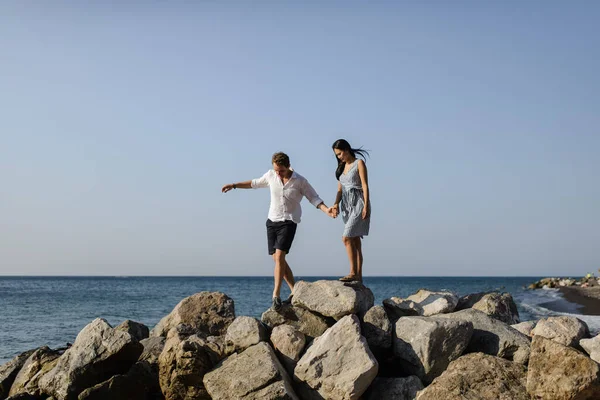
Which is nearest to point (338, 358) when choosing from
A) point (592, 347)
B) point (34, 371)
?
point (592, 347)

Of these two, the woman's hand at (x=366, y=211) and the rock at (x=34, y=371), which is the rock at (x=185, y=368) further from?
the woman's hand at (x=366, y=211)

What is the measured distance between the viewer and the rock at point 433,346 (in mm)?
8859

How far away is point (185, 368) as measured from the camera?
8.95 meters

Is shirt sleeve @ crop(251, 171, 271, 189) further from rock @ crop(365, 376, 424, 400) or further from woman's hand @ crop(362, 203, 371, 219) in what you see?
rock @ crop(365, 376, 424, 400)

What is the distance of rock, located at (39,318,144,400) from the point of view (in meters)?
9.33

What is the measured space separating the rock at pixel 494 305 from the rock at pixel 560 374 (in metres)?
2.79

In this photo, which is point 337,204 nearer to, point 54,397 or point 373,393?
point 373,393

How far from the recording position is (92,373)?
941cm

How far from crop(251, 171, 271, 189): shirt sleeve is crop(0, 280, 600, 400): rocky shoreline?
1.80 m

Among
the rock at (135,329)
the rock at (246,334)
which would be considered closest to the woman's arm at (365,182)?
the rock at (246,334)

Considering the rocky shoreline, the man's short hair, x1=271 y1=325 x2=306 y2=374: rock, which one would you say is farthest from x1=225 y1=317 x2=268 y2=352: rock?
the man's short hair

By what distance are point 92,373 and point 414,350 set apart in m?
4.67

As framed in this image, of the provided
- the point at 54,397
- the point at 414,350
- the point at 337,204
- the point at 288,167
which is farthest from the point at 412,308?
the point at 54,397

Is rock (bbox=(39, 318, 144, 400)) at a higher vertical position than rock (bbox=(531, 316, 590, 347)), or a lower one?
lower
